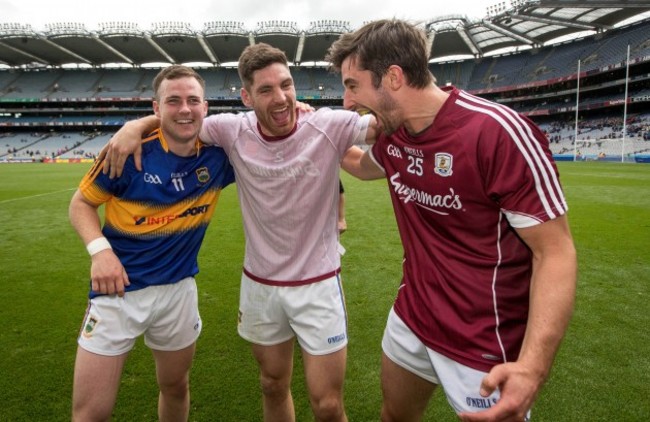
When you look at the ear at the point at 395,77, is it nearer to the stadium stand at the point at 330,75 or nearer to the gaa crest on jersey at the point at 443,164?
the gaa crest on jersey at the point at 443,164

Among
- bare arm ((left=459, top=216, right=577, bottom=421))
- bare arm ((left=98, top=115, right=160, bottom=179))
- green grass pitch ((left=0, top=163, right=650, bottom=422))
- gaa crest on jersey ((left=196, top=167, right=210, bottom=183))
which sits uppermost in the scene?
bare arm ((left=98, top=115, right=160, bottom=179))

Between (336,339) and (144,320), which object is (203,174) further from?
(336,339)

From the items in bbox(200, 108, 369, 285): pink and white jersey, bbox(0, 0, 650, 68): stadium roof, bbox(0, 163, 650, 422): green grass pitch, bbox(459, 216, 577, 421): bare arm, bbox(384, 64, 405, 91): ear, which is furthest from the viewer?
bbox(0, 0, 650, 68): stadium roof

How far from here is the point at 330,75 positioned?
3023 cm

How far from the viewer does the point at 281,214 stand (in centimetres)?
266

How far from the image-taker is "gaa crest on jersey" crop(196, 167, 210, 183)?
9.16ft

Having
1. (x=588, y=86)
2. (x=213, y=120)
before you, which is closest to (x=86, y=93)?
(x=588, y=86)

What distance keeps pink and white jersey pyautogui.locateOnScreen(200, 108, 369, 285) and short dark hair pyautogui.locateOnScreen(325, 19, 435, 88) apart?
2.15ft

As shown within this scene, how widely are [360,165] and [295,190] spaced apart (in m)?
0.44

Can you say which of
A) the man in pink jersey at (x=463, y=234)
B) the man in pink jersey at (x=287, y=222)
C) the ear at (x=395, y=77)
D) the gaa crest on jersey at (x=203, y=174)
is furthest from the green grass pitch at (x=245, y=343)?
the ear at (x=395, y=77)

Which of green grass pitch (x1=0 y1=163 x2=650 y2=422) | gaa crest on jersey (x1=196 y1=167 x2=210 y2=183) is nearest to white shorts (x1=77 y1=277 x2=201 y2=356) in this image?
gaa crest on jersey (x1=196 y1=167 x2=210 y2=183)

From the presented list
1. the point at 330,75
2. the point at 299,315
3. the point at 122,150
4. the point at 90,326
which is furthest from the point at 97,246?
the point at 330,75

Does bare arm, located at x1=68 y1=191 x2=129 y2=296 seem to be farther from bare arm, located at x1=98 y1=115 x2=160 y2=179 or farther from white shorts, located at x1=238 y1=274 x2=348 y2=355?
white shorts, located at x1=238 y1=274 x2=348 y2=355

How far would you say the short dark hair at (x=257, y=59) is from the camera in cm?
260
